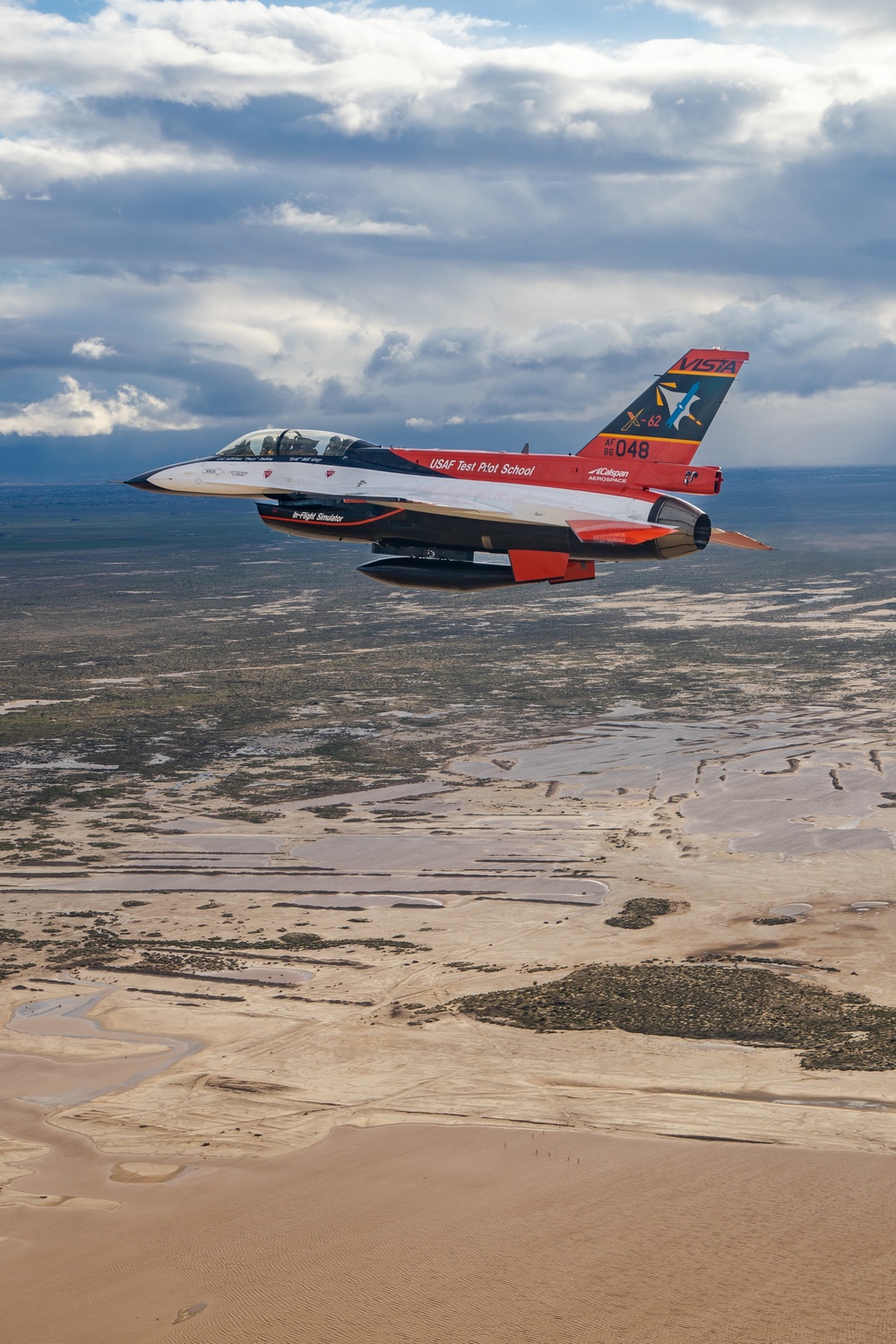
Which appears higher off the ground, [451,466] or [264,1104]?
[451,466]

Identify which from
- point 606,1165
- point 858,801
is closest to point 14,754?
point 858,801

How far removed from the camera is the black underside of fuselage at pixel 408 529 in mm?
39312

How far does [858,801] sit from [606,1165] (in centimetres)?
4645

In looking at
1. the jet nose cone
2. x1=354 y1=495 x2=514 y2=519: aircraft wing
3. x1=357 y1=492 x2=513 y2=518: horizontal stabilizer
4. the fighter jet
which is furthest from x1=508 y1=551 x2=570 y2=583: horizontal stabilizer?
the jet nose cone

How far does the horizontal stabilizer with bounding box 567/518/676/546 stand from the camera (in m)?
37.8

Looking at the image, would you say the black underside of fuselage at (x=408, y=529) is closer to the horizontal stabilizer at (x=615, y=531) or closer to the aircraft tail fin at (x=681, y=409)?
the horizontal stabilizer at (x=615, y=531)

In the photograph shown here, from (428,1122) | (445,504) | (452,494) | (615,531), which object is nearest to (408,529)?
(445,504)

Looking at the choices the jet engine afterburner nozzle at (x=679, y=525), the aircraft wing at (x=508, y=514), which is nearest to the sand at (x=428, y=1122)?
the jet engine afterburner nozzle at (x=679, y=525)

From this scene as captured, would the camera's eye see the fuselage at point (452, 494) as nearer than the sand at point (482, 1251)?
No

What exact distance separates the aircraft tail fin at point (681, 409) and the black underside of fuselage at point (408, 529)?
4.81m

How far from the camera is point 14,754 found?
86500 mm

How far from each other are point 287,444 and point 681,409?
563 inches

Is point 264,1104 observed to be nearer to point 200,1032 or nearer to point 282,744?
point 200,1032

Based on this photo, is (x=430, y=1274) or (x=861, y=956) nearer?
(x=430, y=1274)
